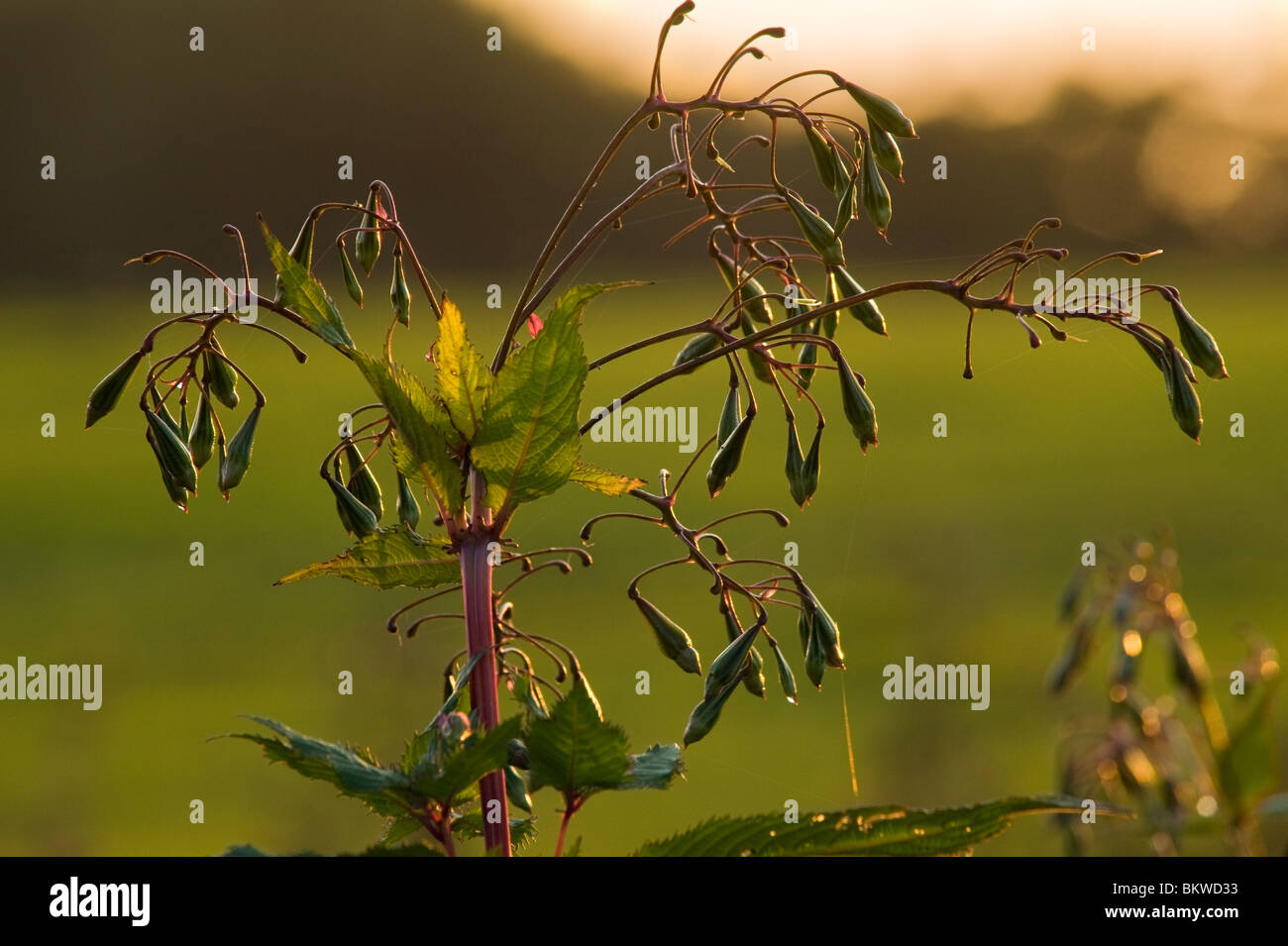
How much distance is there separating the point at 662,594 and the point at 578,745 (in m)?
5.97

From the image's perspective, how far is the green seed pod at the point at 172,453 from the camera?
2.10 feet

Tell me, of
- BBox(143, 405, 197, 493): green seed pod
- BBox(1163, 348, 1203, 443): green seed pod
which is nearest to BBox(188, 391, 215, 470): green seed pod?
BBox(143, 405, 197, 493): green seed pod

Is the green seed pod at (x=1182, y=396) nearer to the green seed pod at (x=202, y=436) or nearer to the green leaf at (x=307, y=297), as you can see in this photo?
the green leaf at (x=307, y=297)

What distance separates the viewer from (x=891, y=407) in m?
10.3

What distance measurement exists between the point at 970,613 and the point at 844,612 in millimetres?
688

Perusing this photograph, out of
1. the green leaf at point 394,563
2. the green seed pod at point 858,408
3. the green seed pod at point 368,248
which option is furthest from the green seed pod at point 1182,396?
the green seed pod at point 368,248

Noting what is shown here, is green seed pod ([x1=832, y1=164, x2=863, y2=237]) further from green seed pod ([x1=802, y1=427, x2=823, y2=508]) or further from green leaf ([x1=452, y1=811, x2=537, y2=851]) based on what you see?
green leaf ([x1=452, y1=811, x2=537, y2=851])

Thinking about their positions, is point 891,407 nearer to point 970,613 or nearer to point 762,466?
point 762,466

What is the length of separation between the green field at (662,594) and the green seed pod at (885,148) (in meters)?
1.06

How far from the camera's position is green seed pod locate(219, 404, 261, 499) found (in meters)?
0.66

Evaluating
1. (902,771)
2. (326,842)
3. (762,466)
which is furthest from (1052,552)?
(326,842)

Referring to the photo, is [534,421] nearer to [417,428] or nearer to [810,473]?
[417,428]

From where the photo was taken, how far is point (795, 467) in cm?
67

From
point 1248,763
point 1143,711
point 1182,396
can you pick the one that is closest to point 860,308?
point 1182,396
